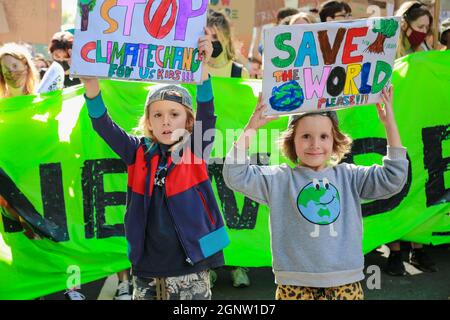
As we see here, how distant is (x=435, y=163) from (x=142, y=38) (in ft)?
8.38

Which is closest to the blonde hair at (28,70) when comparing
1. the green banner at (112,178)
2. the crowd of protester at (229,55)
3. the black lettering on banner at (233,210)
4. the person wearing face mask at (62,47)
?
the crowd of protester at (229,55)

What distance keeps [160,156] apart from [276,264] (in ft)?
2.25

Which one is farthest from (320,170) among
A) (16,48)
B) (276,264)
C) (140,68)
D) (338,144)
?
(16,48)

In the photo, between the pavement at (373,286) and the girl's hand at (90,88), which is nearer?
the girl's hand at (90,88)

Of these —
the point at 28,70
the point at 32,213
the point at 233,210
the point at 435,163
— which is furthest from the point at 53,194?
the point at 435,163

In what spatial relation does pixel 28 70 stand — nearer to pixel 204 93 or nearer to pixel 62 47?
pixel 62 47

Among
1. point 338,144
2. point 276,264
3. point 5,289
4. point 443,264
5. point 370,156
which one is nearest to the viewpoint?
point 276,264

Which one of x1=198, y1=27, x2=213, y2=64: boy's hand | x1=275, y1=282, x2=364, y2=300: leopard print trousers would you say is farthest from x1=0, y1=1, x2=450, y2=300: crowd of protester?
x1=198, y1=27, x2=213, y2=64: boy's hand

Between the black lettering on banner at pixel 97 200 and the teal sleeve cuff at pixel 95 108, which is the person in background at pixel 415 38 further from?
the teal sleeve cuff at pixel 95 108

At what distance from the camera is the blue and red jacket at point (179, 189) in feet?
7.77

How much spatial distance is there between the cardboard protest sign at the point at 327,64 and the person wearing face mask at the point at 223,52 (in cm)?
209

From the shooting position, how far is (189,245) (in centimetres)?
236

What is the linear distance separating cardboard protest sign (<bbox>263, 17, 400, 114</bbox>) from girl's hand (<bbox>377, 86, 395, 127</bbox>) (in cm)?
3

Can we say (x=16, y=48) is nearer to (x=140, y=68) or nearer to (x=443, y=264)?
(x=140, y=68)
